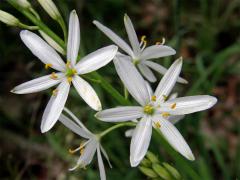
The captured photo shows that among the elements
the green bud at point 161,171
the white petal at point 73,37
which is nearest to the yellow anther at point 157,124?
the green bud at point 161,171

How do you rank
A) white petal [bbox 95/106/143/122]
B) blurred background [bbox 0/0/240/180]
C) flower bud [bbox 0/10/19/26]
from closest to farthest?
white petal [bbox 95/106/143/122] → flower bud [bbox 0/10/19/26] → blurred background [bbox 0/0/240/180]

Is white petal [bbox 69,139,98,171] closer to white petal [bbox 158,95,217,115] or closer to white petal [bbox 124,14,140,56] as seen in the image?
white petal [bbox 158,95,217,115]

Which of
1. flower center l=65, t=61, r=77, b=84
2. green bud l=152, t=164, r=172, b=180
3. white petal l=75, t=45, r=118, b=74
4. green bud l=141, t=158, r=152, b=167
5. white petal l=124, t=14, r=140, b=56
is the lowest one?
green bud l=152, t=164, r=172, b=180

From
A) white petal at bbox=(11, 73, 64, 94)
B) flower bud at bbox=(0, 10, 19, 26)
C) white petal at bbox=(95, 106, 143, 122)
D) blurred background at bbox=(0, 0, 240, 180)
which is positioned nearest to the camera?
white petal at bbox=(95, 106, 143, 122)

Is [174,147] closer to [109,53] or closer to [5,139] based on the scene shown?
[109,53]

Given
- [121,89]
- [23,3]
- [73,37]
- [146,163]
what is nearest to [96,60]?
[73,37]

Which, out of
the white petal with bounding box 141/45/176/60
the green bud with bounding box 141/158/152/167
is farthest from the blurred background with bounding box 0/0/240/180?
the white petal with bounding box 141/45/176/60

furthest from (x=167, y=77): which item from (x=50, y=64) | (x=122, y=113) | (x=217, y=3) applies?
(x=217, y=3)

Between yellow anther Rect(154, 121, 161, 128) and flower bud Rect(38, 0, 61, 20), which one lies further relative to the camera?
flower bud Rect(38, 0, 61, 20)

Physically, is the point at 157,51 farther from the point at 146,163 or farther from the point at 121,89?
the point at 121,89
